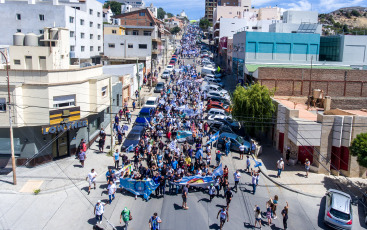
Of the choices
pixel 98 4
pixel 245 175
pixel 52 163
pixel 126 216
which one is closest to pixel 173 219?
pixel 126 216

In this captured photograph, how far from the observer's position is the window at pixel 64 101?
2316 cm

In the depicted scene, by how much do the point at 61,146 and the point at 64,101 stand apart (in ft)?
12.0

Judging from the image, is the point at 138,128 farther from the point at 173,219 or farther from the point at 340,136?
A: the point at 340,136

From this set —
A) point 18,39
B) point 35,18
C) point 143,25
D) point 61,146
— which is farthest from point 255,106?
point 143,25

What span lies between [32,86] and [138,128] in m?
9.44

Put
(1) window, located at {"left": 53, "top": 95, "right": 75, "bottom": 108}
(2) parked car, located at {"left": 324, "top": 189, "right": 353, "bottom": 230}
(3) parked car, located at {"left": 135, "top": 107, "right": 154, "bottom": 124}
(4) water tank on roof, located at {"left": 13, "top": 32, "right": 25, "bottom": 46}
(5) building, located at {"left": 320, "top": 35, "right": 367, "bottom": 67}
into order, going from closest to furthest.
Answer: (2) parked car, located at {"left": 324, "top": 189, "right": 353, "bottom": 230} < (1) window, located at {"left": 53, "top": 95, "right": 75, "bottom": 108} < (4) water tank on roof, located at {"left": 13, "top": 32, "right": 25, "bottom": 46} < (3) parked car, located at {"left": 135, "top": 107, "right": 154, "bottom": 124} < (5) building, located at {"left": 320, "top": 35, "right": 367, "bottom": 67}

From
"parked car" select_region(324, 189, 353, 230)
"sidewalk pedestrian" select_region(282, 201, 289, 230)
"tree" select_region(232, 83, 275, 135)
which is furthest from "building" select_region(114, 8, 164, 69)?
"sidewalk pedestrian" select_region(282, 201, 289, 230)

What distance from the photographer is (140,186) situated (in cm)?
1934

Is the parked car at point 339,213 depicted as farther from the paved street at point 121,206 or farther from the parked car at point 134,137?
the parked car at point 134,137

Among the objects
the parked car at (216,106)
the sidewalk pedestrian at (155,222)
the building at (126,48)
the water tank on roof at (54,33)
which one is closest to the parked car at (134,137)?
the water tank on roof at (54,33)

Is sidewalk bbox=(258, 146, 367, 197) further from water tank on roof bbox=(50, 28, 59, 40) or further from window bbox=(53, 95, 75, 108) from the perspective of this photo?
water tank on roof bbox=(50, 28, 59, 40)

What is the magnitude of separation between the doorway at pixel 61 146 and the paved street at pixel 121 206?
6.99 ft

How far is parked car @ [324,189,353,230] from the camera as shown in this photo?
16609 millimetres

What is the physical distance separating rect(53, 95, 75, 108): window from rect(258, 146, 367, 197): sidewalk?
14.8 m
